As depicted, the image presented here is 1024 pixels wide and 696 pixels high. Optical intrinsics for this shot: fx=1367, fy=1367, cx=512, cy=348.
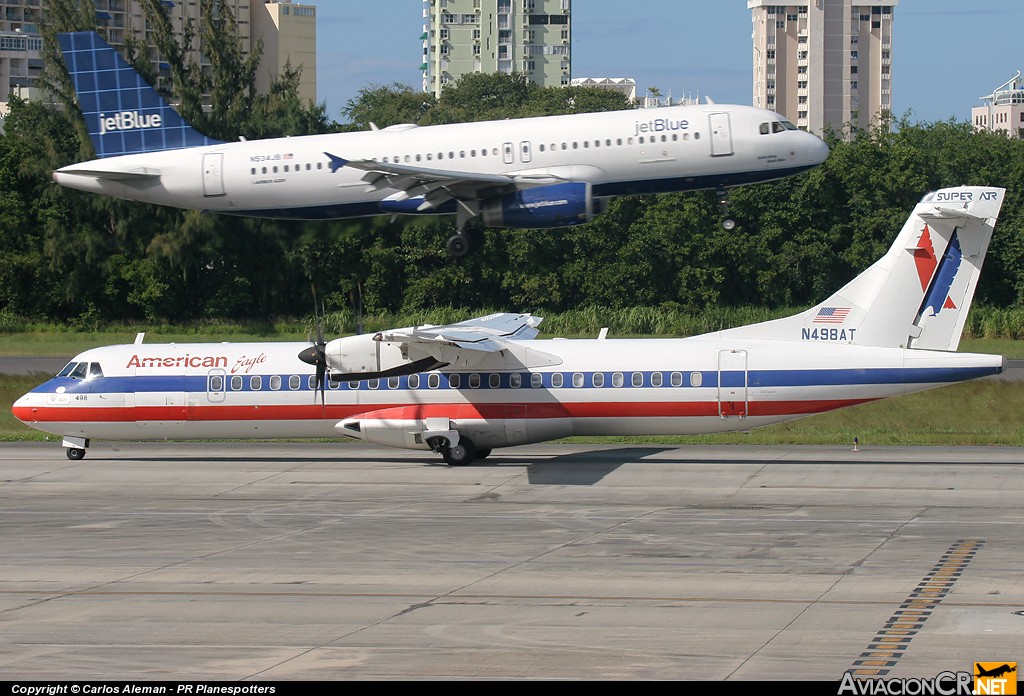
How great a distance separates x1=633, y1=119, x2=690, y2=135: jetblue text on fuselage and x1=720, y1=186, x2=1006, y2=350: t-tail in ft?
19.1

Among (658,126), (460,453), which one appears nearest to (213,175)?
(460,453)

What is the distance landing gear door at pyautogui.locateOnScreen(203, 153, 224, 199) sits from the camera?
3503 centimetres

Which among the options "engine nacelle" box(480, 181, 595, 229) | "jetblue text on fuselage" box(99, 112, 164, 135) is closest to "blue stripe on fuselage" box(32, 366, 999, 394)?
"engine nacelle" box(480, 181, 595, 229)

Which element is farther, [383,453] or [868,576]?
[383,453]

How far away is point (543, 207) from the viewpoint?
33406 millimetres

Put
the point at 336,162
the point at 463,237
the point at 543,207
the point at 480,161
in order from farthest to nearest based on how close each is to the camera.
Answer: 1. the point at 463,237
2. the point at 480,161
3. the point at 336,162
4. the point at 543,207

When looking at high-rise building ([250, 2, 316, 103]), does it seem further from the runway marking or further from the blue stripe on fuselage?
the runway marking

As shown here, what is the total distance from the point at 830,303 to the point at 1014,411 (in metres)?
14.4

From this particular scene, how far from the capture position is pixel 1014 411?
44.4 m

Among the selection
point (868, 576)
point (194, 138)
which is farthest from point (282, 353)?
point (868, 576)

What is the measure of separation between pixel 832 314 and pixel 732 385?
3.03 m

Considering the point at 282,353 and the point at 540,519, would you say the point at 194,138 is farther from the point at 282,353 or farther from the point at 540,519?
the point at 540,519

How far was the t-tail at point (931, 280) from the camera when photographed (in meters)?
32.5

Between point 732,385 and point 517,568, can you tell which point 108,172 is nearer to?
point 732,385
